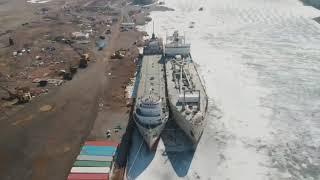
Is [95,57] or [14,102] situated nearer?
[14,102]


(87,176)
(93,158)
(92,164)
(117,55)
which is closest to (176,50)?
(117,55)

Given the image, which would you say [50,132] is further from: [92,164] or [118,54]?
[118,54]

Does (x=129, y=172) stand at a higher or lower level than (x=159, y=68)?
lower

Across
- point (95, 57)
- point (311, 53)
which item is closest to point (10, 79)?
point (95, 57)

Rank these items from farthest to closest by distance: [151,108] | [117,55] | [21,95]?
[117,55]
[21,95]
[151,108]

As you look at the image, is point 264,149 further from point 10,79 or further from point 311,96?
point 10,79

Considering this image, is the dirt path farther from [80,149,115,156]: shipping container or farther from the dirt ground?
[80,149,115,156]: shipping container

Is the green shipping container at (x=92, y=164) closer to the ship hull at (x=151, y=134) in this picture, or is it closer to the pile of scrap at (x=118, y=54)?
the ship hull at (x=151, y=134)
